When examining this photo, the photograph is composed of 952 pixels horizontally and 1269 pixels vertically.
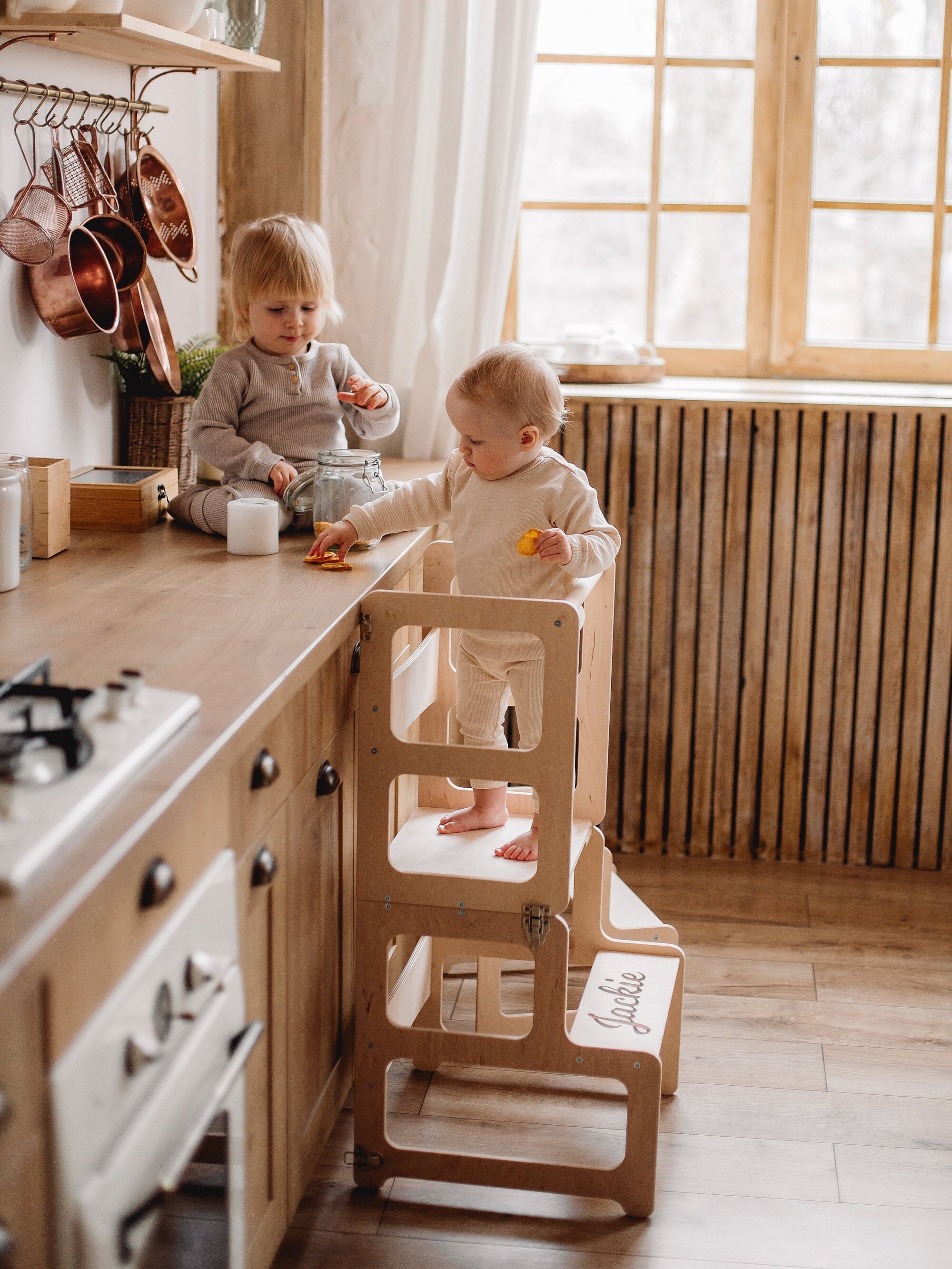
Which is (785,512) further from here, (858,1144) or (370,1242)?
(370,1242)

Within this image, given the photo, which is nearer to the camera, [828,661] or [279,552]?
[279,552]

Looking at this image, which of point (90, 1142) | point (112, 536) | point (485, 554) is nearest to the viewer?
point (90, 1142)

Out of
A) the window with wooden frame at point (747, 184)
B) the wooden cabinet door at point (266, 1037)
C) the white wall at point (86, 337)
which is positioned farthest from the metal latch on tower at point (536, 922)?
the window with wooden frame at point (747, 184)

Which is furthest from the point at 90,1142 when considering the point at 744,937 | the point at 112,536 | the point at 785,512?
the point at 785,512

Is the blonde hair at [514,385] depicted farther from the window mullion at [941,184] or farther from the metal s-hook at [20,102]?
the window mullion at [941,184]

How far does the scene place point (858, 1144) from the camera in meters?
2.06

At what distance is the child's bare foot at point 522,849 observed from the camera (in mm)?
1969

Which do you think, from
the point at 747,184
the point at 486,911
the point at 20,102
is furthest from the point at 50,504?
the point at 747,184

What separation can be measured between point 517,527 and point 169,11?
3.07 feet

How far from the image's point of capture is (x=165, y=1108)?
43.9 inches

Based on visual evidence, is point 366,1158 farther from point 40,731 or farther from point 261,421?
point 261,421

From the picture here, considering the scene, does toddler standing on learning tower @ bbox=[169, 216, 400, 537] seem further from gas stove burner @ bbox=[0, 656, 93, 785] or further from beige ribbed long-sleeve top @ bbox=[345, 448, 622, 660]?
gas stove burner @ bbox=[0, 656, 93, 785]

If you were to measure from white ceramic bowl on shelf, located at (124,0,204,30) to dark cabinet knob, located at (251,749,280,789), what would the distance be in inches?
47.1

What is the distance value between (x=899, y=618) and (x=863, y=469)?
1.09 feet
